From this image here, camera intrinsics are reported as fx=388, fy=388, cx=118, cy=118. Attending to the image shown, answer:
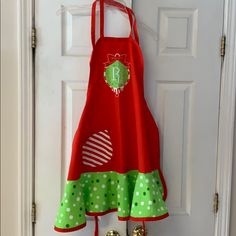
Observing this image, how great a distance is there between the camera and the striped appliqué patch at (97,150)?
1.59 metres

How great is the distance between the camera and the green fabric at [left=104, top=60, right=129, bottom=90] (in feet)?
5.18

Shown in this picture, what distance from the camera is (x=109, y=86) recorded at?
1586 mm

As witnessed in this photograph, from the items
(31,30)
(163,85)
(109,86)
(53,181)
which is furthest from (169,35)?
(53,181)

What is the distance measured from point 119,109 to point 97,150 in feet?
0.63

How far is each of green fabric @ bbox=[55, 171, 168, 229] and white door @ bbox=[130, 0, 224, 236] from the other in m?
0.15

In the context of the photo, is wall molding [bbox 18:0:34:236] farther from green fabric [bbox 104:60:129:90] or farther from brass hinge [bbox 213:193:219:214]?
brass hinge [bbox 213:193:219:214]

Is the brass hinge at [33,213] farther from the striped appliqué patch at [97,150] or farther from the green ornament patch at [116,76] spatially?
the green ornament patch at [116,76]

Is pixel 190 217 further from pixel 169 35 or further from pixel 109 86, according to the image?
pixel 169 35

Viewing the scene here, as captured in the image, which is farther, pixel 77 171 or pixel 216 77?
pixel 216 77

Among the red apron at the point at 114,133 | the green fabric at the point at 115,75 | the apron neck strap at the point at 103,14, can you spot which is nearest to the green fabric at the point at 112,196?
the red apron at the point at 114,133

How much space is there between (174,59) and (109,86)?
0.31 meters

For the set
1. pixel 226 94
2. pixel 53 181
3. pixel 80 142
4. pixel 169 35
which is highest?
pixel 169 35

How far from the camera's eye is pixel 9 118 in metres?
1.63

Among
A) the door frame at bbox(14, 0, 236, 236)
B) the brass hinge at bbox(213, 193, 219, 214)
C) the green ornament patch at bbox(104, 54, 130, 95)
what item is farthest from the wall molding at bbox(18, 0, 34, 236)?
the brass hinge at bbox(213, 193, 219, 214)
